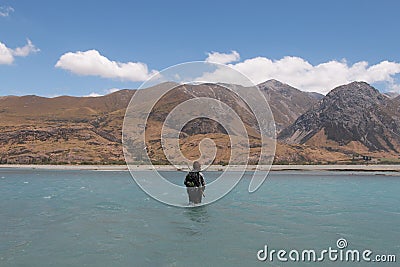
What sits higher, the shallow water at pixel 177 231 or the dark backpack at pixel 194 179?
the dark backpack at pixel 194 179

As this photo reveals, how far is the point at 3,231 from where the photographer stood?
2758 cm

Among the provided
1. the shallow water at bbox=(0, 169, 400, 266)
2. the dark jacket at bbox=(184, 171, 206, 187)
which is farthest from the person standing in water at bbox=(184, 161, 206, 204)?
the shallow water at bbox=(0, 169, 400, 266)

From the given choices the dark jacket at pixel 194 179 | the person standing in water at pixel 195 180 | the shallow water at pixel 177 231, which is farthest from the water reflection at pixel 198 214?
the dark jacket at pixel 194 179

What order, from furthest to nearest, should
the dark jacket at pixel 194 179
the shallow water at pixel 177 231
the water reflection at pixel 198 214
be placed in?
the dark jacket at pixel 194 179 → the water reflection at pixel 198 214 → the shallow water at pixel 177 231

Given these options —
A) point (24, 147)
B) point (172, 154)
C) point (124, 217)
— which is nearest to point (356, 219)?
point (124, 217)

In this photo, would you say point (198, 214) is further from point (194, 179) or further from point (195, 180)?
point (194, 179)

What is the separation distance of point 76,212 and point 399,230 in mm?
28700

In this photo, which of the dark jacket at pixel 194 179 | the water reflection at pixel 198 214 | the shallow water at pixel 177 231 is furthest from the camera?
the dark jacket at pixel 194 179

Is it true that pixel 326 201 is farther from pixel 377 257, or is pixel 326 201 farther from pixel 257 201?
pixel 377 257

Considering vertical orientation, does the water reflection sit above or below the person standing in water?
below

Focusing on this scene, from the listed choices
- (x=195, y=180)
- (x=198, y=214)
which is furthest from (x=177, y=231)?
(x=195, y=180)

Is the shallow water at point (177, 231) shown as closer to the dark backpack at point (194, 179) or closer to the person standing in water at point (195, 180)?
the person standing in water at point (195, 180)

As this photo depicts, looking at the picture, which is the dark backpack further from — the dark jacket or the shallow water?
the shallow water

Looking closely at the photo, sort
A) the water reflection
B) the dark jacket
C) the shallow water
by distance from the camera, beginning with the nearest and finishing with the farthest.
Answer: the shallow water < the water reflection < the dark jacket
